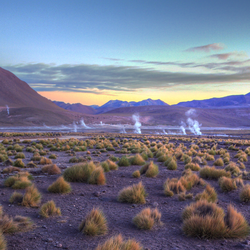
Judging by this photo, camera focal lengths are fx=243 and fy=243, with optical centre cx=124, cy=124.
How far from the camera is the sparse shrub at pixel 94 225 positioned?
16.1 ft

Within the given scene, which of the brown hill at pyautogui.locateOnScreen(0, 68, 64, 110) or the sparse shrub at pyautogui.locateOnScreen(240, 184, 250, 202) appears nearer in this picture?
the sparse shrub at pyautogui.locateOnScreen(240, 184, 250, 202)

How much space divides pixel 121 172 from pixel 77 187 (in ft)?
10.9

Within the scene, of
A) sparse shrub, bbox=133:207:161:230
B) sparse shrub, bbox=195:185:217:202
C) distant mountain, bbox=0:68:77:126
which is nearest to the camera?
sparse shrub, bbox=133:207:161:230

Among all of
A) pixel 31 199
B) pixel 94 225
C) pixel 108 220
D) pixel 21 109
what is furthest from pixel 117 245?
pixel 21 109

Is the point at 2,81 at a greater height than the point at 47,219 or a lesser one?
greater

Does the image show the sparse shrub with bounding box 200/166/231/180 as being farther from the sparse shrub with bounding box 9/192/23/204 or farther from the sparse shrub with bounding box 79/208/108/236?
the sparse shrub with bounding box 9/192/23/204

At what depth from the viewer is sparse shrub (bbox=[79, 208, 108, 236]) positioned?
490 cm

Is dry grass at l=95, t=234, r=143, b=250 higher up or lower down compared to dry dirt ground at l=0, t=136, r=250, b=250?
higher up

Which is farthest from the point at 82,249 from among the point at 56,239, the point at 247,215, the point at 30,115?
the point at 30,115

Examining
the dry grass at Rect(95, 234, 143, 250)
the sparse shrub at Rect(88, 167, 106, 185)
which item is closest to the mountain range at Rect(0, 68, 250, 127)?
the sparse shrub at Rect(88, 167, 106, 185)

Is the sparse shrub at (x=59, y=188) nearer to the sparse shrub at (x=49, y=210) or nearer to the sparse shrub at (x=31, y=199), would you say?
the sparse shrub at (x=31, y=199)

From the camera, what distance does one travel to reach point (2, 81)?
518 ft

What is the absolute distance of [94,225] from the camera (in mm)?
4953

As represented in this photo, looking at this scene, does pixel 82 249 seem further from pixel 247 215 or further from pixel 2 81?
pixel 2 81
